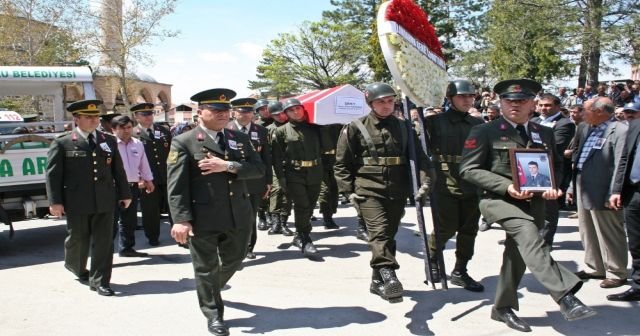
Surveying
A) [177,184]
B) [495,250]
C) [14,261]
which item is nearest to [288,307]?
[177,184]

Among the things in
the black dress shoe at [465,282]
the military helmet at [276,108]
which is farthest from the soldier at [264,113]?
the black dress shoe at [465,282]

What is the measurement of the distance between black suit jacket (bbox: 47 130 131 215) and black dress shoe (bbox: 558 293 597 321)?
14.2 ft

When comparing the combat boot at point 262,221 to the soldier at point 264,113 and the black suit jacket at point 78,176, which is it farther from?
the black suit jacket at point 78,176

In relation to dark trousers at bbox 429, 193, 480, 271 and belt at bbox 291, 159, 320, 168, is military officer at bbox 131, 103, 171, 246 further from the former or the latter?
dark trousers at bbox 429, 193, 480, 271

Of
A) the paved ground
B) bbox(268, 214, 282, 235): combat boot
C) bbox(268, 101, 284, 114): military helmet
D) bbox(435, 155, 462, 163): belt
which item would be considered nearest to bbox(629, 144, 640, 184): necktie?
the paved ground

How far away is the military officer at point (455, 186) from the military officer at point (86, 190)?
3.32 metres

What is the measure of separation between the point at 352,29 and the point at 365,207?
4326 centimetres

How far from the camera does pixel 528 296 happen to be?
5090mm

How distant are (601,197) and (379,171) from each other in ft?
7.35

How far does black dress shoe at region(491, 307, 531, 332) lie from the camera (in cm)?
415

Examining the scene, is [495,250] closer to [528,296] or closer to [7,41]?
[528,296]

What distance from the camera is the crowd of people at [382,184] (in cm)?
416

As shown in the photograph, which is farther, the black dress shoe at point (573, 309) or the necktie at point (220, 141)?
the necktie at point (220, 141)

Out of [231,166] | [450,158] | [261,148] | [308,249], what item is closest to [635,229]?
[450,158]
